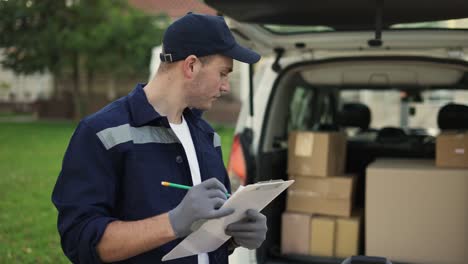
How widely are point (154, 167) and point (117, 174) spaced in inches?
4.3

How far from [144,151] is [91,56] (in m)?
21.5

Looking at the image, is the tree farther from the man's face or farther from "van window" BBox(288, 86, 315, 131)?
the man's face

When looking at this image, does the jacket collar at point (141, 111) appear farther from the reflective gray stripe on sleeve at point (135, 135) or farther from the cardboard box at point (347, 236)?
the cardboard box at point (347, 236)

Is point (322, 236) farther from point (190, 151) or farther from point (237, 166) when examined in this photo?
point (190, 151)

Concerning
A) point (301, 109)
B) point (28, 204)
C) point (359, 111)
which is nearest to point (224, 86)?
point (301, 109)

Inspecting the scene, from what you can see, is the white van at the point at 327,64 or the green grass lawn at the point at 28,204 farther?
the green grass lawn at the point at 28,204

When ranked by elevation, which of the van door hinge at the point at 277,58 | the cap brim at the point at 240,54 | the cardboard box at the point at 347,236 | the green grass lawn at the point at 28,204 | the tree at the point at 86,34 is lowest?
the green grass lawn at the point at 28,204

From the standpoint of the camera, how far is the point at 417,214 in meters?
3.39

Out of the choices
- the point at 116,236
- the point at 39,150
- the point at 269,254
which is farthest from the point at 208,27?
the point at 39,150

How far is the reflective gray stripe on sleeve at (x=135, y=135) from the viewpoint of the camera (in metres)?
1.75

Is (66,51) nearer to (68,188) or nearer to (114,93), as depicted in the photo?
(114,93)

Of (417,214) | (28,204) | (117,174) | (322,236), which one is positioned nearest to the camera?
(117,174)

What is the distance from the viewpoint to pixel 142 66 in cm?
2345

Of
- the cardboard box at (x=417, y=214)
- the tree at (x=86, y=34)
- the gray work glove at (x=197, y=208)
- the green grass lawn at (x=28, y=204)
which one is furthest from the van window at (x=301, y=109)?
the tree at (x=86, y=34)
